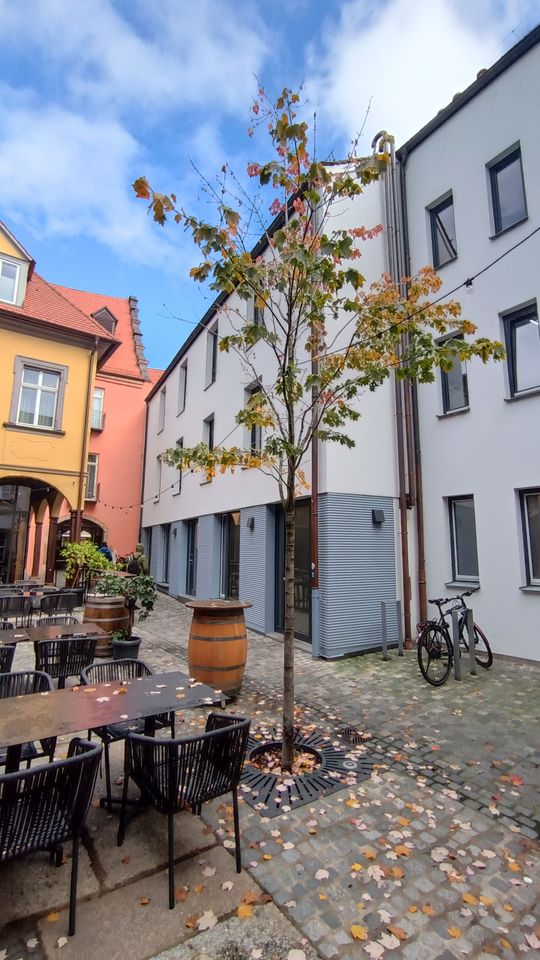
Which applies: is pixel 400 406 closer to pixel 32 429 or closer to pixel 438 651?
pixel 438 651

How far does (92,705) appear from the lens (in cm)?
281

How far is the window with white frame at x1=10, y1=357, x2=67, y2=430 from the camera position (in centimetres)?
1277

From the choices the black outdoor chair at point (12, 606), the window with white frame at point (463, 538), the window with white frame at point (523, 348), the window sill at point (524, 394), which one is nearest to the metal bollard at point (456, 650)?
the window with white frame at point (463, 538)

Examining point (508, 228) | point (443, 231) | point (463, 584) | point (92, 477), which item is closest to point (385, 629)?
point (463, 584)

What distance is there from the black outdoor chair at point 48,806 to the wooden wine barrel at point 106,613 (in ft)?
17.1

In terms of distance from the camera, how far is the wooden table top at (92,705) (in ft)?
7.89

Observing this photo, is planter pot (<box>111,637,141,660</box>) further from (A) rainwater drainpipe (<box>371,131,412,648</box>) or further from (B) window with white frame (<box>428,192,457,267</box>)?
(B) window with white frame (<box>428,192,457,267</box>)

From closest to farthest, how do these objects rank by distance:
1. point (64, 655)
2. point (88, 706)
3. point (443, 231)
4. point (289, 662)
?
point (88, 706), point (289, 662), point (64, 655), point (443, 231)

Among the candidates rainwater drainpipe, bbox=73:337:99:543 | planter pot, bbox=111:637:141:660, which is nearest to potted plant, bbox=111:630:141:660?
planter pot, bbox=111:637:141:660

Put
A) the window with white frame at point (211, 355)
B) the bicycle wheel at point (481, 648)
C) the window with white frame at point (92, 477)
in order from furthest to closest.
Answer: the window with white frame at point (92, 477) → the window with white frame at point (211, 355) → the bicycle wheel at point (481, 648)

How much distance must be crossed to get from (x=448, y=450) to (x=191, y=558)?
29.7ft

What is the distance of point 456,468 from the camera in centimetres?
799

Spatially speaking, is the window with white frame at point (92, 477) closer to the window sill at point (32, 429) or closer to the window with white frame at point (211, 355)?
the window sill at point (32, 429)

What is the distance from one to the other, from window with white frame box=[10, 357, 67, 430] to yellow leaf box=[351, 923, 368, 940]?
13.4m
